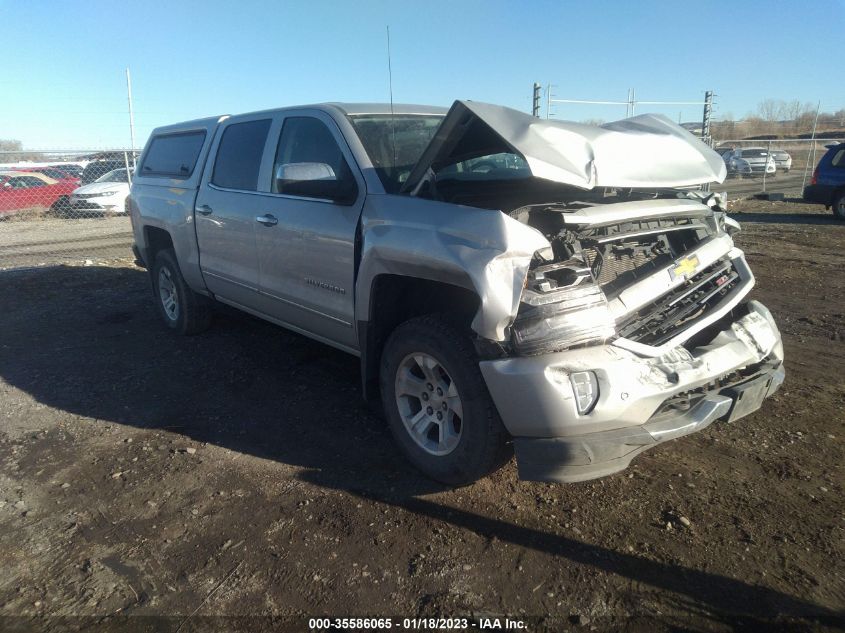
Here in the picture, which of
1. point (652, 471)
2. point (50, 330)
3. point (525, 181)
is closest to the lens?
point (652, 471)

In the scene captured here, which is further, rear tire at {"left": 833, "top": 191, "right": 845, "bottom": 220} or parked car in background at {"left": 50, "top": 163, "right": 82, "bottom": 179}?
parked car in background at {"left": 50, "top": 163, "right": 82, "bottom": 179}

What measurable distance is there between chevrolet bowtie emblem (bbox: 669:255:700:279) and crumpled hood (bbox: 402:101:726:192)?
16.1 inches

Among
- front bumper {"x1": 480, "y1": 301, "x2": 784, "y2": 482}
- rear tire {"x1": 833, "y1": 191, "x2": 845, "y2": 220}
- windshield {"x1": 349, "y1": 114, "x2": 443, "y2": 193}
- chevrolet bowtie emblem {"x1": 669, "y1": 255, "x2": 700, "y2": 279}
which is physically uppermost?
windshield {"x1": 349, "y1": 114, "x2": 443, "y2": 193}

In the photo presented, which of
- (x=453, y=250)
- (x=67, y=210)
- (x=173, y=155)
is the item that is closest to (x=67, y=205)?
(x=67, y=210)

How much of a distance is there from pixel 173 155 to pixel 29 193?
14067 millimetres

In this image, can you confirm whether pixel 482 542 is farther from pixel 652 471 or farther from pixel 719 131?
pixel 719 131

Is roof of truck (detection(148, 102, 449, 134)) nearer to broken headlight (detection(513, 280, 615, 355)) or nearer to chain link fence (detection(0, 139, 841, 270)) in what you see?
broken headlight (detection(513, 280, 615, 355))

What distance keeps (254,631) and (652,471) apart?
2204 millimetres

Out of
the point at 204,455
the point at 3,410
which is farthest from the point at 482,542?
the point at 3,410

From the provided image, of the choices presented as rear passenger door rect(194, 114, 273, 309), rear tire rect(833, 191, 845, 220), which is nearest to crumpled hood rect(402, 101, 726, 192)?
rear passenger door rect(194, 114, 273, 309)

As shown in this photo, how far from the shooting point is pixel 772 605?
8.29 ft

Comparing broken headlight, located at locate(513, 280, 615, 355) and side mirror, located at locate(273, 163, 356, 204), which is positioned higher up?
side mirror, located at locate(273, 163, 356, 204)

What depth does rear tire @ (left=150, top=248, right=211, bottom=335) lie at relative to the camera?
617 cm

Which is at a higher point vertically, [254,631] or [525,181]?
[525,181]
